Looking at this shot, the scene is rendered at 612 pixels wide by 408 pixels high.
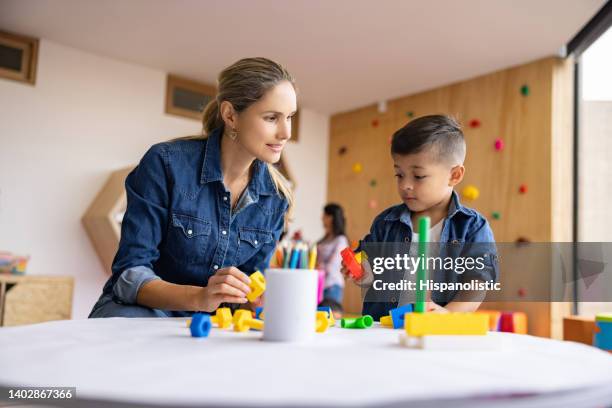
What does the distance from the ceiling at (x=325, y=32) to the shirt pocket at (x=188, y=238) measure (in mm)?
2317

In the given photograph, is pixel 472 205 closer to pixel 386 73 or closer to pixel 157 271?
pixel 386 73

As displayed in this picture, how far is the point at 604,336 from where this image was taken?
2615 mm

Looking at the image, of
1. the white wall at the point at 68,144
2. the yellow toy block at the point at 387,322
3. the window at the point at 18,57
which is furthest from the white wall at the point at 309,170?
the yellow toy block at the point at 387,322

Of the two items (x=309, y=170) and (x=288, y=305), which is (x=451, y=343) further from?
(x=309, y=170)

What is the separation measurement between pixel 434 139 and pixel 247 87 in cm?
49

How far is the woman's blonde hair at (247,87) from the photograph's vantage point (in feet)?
4.64

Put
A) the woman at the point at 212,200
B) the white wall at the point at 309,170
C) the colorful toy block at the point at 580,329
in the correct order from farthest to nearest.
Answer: the white wall at the point at 309,170, the colorful toy block at the point at 580,329, the woman at the point at 212,200

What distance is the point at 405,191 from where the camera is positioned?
141cm

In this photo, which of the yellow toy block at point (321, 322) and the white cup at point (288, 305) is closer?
the white cup at point (288, 305)

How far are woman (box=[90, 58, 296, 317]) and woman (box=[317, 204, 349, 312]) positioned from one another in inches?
110

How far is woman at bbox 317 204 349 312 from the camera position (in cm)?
428

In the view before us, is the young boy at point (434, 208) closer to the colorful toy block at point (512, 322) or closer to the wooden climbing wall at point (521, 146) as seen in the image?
the colorful toy block at point (512, 322)

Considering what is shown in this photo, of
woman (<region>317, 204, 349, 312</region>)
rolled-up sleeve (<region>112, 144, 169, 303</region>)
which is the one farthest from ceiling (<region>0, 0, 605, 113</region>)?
rolled-up sleeve (<region>112, 144, 169, 303</region>)

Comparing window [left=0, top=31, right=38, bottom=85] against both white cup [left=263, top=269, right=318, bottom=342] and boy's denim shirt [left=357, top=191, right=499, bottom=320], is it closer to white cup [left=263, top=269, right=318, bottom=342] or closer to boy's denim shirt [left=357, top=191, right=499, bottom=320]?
boy's denim shirt [left=357, top=191, right=499, bottom=320]
